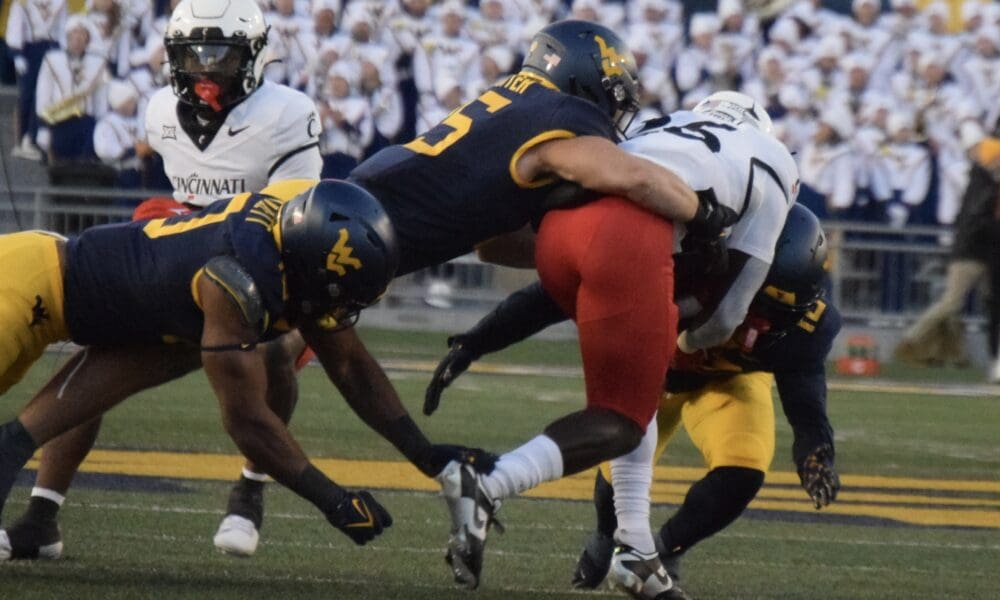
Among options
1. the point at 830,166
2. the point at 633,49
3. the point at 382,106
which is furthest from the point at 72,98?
the point at 830,166

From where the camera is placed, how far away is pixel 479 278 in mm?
14203

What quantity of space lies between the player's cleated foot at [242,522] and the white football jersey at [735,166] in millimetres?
1566

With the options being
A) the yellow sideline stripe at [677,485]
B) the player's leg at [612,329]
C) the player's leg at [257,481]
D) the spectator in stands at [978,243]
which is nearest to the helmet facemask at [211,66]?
the player's leg at [257,481]

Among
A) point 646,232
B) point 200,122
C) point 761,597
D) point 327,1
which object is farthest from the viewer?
point 327,1

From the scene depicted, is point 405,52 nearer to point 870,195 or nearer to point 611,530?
point 870,195

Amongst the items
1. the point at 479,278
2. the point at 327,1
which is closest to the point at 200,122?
the point at 479,278

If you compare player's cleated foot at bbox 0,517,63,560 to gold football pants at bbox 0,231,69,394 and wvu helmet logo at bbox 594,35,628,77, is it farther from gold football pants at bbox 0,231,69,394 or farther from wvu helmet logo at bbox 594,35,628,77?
wvu helmet logo at bbox 594,35,628,77

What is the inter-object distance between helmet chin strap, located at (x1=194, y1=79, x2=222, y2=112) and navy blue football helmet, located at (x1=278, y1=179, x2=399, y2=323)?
1305mm

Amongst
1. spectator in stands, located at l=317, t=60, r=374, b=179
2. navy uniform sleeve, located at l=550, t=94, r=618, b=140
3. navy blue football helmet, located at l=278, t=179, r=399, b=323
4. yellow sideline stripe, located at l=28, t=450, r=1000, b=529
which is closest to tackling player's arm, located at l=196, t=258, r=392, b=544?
navy blue football helmet, located at l=278, t=179, r=399, b=323

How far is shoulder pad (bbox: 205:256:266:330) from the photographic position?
5.14m

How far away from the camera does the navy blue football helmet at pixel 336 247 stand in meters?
5.14

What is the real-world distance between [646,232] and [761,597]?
1193mm

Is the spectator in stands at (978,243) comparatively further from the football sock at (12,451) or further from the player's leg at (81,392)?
the football sock at (12,451)

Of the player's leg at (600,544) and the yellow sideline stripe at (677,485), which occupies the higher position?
the player's leg at (600,544)
